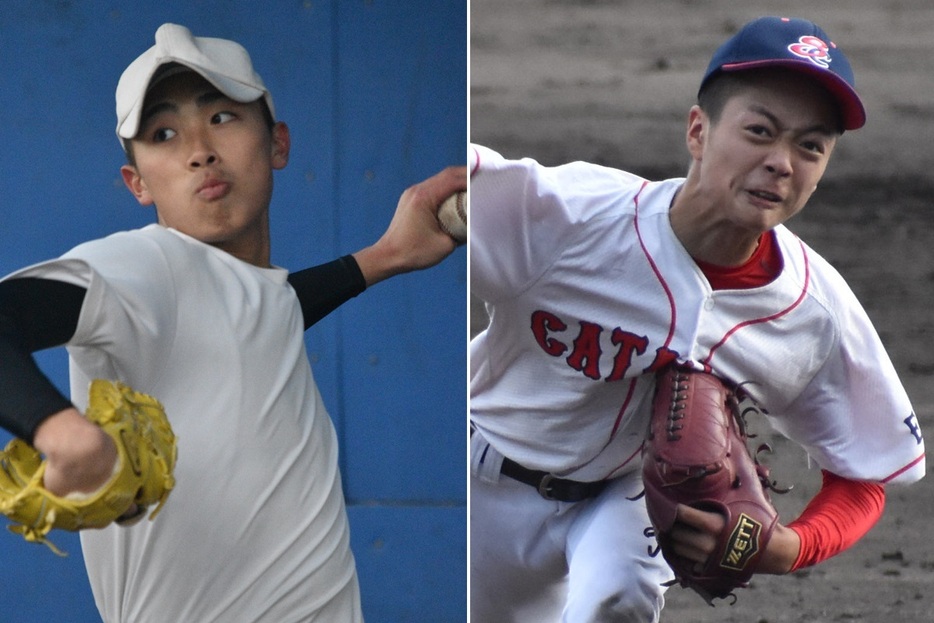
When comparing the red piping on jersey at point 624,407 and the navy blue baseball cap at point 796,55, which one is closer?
the navy blue baseball cap at point 796,55

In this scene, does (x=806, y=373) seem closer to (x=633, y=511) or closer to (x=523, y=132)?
(x=633, y=511)

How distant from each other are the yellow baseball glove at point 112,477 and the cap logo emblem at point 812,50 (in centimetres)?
121

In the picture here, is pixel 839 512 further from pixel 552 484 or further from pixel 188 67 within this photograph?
pixel 188 67

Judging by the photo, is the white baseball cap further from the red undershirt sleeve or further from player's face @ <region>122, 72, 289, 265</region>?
the red undershirt sleeve

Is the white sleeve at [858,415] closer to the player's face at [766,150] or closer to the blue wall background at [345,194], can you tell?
the player's face at [766,150]

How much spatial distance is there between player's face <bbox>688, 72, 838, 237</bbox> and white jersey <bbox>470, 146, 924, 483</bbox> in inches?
2.8

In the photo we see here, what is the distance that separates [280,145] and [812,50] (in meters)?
0.94

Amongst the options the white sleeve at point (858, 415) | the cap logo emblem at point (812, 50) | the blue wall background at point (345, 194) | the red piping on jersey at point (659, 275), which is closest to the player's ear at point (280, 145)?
the blue wall background at point (345, 194)

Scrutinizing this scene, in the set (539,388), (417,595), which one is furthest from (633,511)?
(417,595)

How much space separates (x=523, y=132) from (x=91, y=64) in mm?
778

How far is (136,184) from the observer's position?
1.98 metres

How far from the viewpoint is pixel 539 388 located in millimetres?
2229

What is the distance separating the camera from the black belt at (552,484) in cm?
223

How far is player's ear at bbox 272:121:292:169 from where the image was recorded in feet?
6.67
